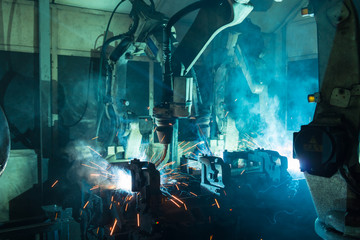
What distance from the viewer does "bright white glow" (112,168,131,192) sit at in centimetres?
385

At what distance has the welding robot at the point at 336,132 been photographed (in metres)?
1.69

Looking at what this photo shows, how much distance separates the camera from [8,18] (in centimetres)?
560

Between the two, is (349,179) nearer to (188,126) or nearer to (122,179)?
(122,179)

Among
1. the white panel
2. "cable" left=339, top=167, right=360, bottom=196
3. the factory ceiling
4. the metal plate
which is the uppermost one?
the factory ceiling

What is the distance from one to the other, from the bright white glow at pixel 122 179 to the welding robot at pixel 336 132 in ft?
8.36

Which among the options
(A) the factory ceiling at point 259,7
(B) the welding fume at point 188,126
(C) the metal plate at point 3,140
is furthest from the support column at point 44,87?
(C) the metal plate at point 3,140

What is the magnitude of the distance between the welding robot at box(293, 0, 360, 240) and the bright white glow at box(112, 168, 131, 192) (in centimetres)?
255

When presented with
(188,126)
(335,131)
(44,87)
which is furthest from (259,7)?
(335,131)

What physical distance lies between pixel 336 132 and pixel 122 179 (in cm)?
305

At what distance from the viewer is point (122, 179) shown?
3.99 metres

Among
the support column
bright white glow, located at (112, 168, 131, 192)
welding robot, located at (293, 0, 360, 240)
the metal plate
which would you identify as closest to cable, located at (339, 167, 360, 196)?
welding robot, located at (293, 0, 360, 240)

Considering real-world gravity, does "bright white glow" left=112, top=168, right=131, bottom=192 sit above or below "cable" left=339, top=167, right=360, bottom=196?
below

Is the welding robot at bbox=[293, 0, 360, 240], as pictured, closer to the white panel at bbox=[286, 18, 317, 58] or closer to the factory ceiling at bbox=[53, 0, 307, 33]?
the factory ceiling at bbox=[53, 0, 307, 33]

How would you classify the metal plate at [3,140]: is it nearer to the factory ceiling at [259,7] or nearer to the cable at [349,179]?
the cable at [349,179]
